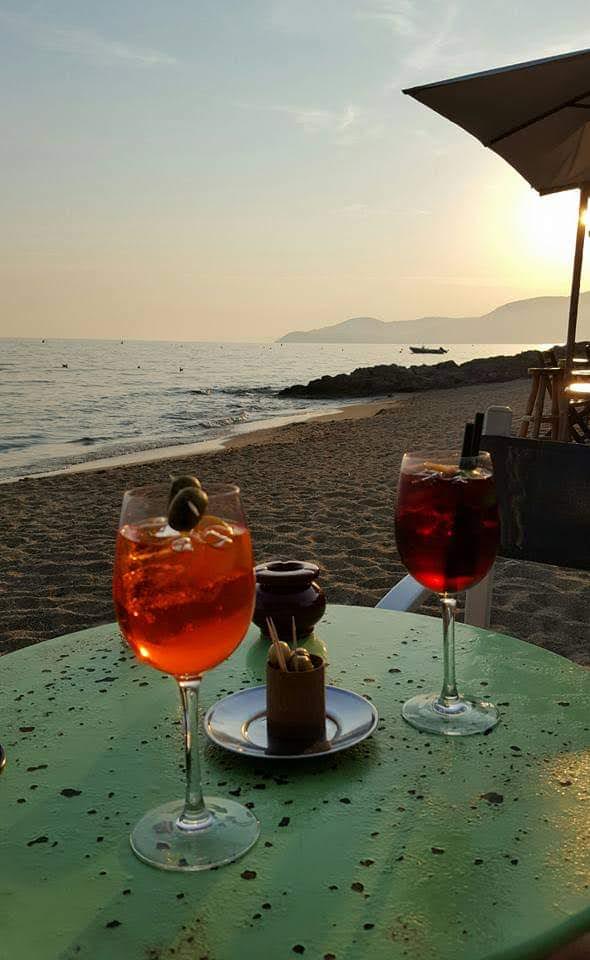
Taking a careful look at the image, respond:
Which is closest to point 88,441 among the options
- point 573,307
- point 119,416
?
point 119,416

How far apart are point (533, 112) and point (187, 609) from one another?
231 inches

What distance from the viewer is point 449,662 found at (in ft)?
3.87

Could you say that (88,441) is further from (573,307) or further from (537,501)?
(537,501)

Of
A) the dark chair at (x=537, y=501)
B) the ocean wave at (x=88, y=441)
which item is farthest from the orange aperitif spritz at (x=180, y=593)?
the ocean wave at (x=88, y=441)

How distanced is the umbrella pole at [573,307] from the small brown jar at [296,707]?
7287 mm

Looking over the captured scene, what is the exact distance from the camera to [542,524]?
7.23 ft

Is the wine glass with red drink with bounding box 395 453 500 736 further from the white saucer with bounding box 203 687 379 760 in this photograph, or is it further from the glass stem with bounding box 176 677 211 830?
the glass stem with bounding box 176 677 211 830

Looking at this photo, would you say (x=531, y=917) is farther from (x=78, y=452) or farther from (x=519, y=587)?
(x=78, y=452)

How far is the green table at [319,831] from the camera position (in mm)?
747

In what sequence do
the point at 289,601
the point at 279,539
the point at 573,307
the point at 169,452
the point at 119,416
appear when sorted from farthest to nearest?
1. the point at 119,416
2. the point at 169,452
3. the point at 573,307
4. the point at 279,539
5. the point at 289,601

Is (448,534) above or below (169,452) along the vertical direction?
above

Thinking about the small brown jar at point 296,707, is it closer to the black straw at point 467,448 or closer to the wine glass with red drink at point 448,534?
the wine glass with red drink at point 448,534

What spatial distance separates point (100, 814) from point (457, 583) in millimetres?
576

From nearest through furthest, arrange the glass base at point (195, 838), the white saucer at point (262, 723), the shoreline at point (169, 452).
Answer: the glass base at point (195, 838) → the white saucer at point (262, 723) → the shoreline at point (169, 452)
